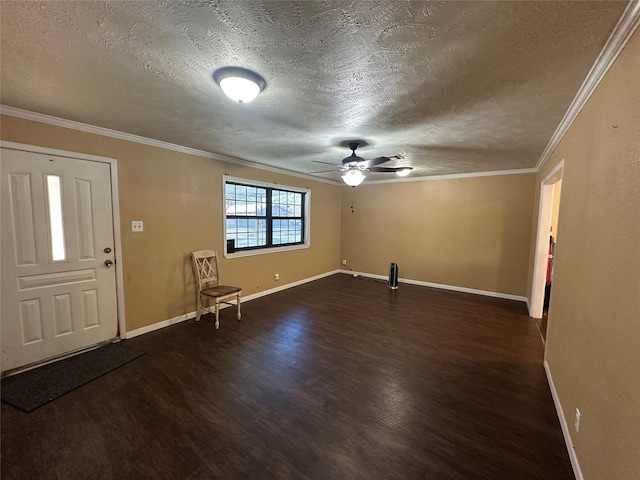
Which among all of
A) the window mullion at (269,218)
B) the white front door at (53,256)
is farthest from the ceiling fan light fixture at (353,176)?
the white front door at (53,256)

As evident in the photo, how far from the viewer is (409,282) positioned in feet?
20.4

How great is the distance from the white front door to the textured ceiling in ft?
2.07

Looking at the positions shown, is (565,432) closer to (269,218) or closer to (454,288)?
(454,288)

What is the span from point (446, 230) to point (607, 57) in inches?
175

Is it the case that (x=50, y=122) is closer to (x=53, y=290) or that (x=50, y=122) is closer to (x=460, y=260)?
(x=53, y=290)

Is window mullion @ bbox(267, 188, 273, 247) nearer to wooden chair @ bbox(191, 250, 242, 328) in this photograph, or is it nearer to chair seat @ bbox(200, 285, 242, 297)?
wooden chair @ bbox(191, 250, 242, 328)

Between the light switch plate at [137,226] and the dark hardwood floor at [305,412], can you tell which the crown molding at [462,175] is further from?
the light switch plate at [137,226]

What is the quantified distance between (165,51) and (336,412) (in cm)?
270

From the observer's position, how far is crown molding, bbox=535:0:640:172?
119 centimetres

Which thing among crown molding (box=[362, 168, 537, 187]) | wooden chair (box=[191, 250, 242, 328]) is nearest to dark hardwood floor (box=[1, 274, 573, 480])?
wooden chair (box=[191, 250, 242, 328])

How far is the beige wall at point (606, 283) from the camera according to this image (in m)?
1.14

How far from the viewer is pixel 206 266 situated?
406 centimetres

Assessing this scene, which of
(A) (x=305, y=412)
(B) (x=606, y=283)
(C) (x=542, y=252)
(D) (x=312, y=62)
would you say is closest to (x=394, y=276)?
(C) (x=542, y=252)

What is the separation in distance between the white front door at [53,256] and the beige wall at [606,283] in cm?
423
